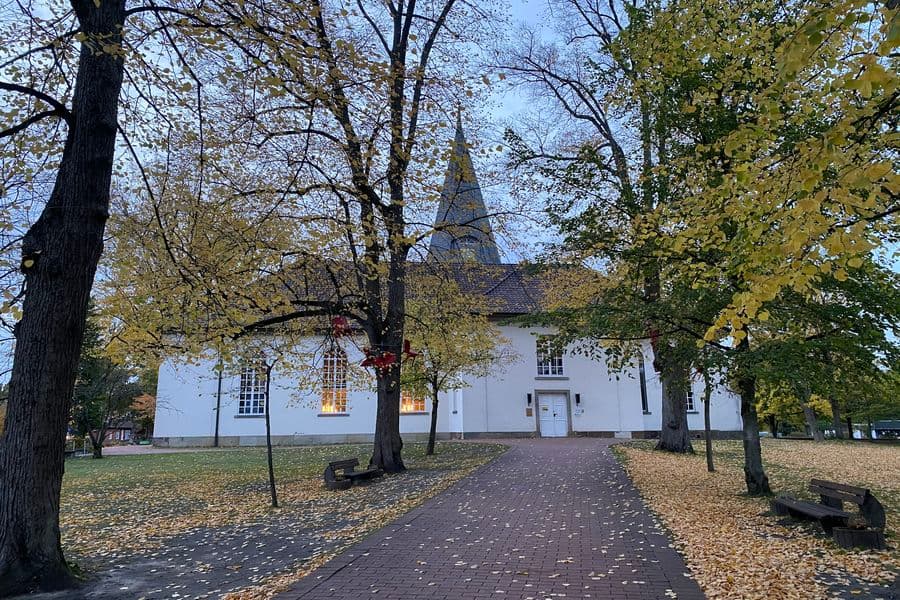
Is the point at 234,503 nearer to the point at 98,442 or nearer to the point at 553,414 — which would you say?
the point at 98,442

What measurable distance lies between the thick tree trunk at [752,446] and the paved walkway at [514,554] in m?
2.13

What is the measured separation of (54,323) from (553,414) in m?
25.5

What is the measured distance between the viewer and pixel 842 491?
723cm

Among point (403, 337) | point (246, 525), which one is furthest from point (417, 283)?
point (246, 525)

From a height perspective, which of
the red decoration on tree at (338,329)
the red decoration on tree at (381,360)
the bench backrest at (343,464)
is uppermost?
Result: the red decoration on tree at (338,329)

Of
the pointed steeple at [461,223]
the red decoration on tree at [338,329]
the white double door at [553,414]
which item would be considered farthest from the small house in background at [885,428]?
the red decoration on tree at [338,329]

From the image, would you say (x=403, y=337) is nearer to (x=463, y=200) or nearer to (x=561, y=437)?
(x=463, y=200)

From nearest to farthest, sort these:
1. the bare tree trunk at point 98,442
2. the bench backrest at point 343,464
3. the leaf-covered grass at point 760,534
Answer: the leaf-covered grass at point 760,534
the bench backrest at point 343,464
the bare tree trunk at point 98,442

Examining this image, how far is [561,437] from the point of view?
93.6ft

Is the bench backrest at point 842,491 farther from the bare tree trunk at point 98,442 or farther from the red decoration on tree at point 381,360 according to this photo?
the bare tree trunk at point 98,442

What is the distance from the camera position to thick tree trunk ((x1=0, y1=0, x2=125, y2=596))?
5727 millimetres

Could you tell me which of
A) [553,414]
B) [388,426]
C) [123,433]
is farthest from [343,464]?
[123,433]

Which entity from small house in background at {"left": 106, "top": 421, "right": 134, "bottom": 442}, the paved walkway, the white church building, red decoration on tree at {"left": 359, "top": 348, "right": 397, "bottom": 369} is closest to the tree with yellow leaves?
red decoration on tree at {"left": 359, "top": 348, "right": 397, "bottom": 369}

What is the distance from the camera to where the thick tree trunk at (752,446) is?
1023 centimetres
